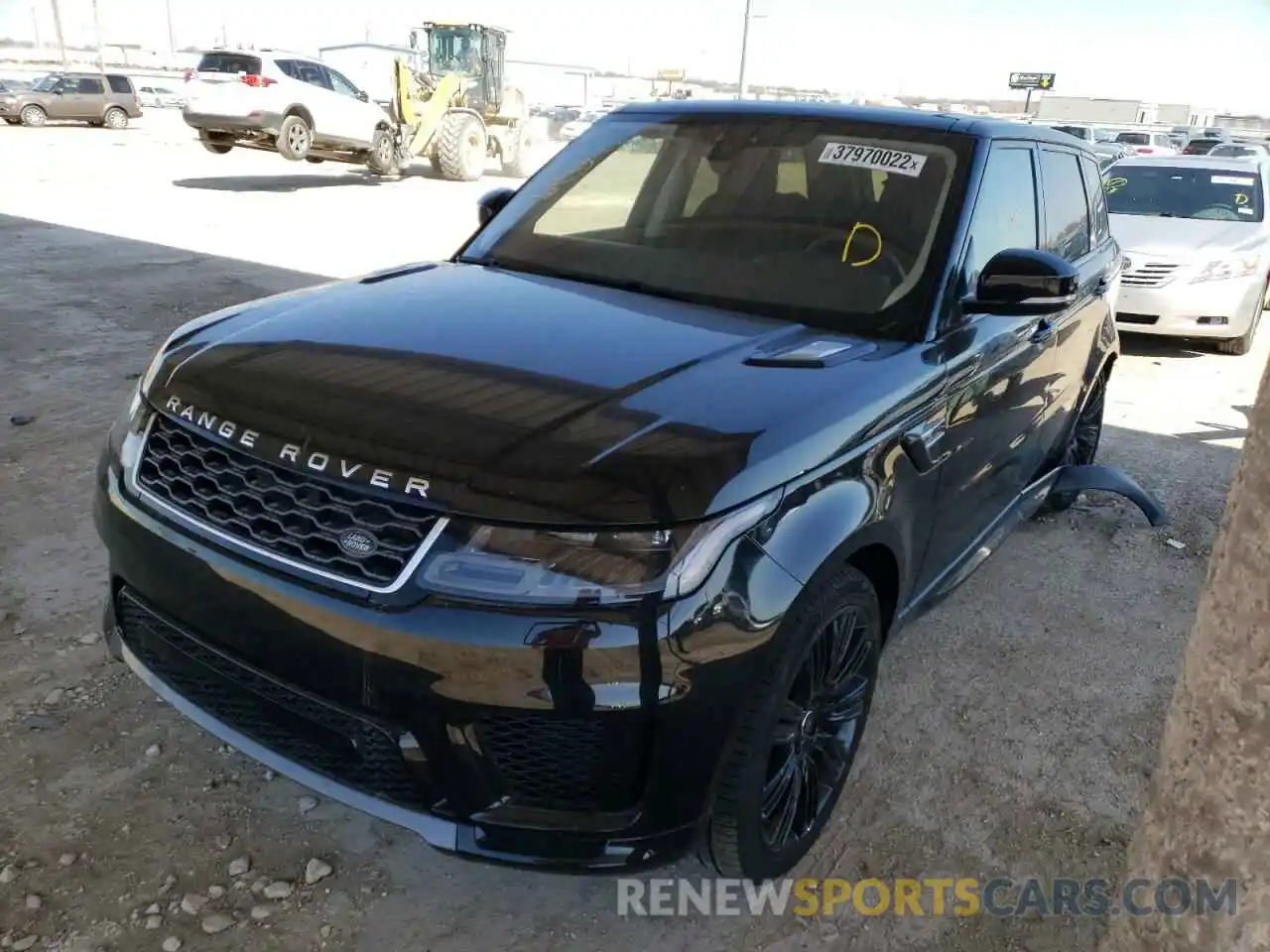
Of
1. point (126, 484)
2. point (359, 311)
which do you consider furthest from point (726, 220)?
point (126, 484)

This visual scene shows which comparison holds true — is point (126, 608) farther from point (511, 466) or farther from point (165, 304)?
point (165, 304)

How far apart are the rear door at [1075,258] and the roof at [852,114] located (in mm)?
316

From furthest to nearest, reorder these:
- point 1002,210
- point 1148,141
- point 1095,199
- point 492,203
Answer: point 1148,141 < point 1095,199 < point 492,203 < point 1002,210

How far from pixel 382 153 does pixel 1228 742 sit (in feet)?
62.5

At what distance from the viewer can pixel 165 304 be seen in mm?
7828

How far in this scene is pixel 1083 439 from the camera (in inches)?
196

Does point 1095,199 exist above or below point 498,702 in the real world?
above

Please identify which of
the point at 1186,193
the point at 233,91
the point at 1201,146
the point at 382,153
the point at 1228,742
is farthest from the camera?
the point at 1201,146

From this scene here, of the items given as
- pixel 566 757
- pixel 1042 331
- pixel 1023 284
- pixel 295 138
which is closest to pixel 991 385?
pixel 1023 284

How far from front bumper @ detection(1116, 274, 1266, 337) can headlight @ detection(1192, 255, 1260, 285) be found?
38 mm

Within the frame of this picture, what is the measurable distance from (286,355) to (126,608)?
740mm

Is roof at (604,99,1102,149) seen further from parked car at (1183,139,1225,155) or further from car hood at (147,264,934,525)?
parked car at (1183,139,1225,155)

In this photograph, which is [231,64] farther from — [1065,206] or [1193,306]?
[1065,206]

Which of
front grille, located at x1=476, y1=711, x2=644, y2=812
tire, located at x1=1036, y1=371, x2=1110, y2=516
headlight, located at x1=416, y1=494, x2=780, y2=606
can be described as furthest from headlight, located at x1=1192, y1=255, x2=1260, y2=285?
front grille, located at x1=476, y1=711, x2=644, y2=812
